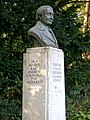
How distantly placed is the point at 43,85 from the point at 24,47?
3.33m

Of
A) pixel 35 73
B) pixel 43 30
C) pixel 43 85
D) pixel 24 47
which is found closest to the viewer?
pixel 43 85

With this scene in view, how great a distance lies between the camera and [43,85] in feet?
17.8

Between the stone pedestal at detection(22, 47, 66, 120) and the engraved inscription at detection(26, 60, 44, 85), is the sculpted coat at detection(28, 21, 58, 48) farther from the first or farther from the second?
the engraved inscription at detection(26, 60, 44, 85)

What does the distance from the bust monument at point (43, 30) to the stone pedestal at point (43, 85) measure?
0.14 metres

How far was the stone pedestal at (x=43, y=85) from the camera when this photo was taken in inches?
213

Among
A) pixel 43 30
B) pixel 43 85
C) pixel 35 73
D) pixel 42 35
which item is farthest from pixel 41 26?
pixel 43 85

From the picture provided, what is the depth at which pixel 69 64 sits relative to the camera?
9.10m

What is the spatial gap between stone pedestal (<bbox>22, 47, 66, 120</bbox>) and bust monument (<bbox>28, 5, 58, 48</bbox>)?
14 cm

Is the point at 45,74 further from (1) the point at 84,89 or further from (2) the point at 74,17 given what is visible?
(1) the point at 84,89

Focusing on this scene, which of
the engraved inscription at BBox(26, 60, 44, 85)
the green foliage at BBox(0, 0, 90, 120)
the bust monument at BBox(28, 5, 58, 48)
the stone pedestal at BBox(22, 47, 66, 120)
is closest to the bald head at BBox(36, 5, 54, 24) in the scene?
the bust monument at BBox(28, 5, 58, 48)

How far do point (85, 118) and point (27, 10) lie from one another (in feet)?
10.1

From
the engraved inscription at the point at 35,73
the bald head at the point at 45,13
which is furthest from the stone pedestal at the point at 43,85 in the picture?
the bald head at the point at 45,13

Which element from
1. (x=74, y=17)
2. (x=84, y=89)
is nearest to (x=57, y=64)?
(x=74, y=17)

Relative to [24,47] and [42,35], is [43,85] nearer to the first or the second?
[42,35]
